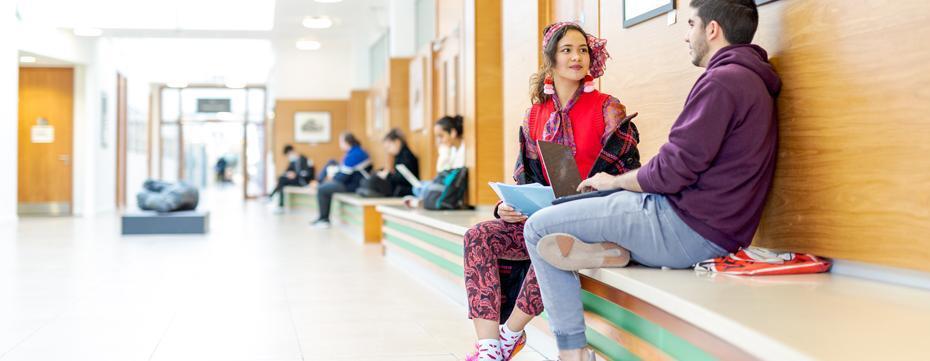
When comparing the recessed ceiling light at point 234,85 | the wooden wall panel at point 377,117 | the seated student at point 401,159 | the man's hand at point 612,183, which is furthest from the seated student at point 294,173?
the man's hand at point 612,183

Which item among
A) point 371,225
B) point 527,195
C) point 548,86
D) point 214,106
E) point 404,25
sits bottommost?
point 371,225

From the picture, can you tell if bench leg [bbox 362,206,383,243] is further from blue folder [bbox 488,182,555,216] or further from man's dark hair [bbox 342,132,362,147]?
blue folder [bbox 488,182,555,216]

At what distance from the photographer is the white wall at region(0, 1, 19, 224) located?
422 inches

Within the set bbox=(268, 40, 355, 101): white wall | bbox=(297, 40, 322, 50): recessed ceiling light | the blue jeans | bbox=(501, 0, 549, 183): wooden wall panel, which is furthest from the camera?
bbox=(268, 40, 355, 101): white wall

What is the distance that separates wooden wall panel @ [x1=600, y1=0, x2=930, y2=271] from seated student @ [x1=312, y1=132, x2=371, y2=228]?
862 cm

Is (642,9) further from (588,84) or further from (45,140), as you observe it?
(45,140)

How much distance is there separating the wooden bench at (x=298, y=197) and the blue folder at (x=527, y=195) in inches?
469

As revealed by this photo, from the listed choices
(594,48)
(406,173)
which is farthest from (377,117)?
(594,48)

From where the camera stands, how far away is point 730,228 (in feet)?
7.26

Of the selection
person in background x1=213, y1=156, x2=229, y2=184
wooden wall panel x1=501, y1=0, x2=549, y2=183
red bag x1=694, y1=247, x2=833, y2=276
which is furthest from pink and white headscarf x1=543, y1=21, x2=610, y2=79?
person in background x1=213, y1=156, x2=229, y2=184

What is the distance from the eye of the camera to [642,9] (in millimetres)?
3311

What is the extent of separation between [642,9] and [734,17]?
955 millimetres

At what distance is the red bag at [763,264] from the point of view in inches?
89.2

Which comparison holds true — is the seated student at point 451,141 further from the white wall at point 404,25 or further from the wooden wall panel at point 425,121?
the white wall at point 404,25
